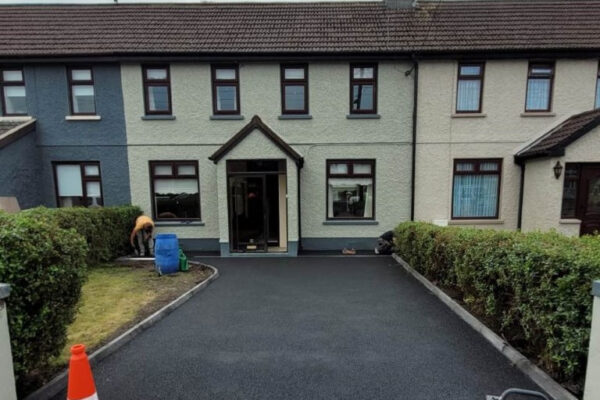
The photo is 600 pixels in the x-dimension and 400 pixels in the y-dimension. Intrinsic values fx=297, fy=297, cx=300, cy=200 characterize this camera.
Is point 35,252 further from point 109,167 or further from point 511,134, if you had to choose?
point 511,134

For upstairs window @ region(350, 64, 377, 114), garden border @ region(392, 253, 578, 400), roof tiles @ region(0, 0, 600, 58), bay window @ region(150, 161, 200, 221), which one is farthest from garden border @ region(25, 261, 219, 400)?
roof tiles @ region(0, 0, 600, 58)

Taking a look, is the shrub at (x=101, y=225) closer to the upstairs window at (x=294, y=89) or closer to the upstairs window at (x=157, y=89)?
the upstairs window at (x=157, y=89)

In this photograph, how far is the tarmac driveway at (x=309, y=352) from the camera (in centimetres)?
313

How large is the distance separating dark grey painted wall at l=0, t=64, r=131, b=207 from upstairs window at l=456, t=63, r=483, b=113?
37.8ft

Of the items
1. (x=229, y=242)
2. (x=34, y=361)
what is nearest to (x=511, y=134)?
(x=229, y=242)

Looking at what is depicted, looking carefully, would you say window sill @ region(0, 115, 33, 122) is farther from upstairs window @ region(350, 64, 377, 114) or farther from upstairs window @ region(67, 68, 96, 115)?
upstairs window @ region(350, 64, 377, 114)

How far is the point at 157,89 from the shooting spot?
10.2 meters

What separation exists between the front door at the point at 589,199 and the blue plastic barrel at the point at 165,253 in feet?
38.4

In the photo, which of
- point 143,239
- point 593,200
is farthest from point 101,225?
point 593,200

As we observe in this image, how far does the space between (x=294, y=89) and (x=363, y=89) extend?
2363 millimetres

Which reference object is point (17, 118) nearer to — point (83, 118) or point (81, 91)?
point (83, 118)

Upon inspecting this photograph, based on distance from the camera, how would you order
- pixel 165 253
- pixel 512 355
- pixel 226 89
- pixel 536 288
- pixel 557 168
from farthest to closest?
pixel 226 89
pixel 557 168
pixel 165 253
pixel 512 355
pixel 536 288

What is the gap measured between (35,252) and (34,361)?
1.08m

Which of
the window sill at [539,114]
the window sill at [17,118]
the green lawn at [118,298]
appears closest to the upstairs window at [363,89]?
the window sill at [539,114]
